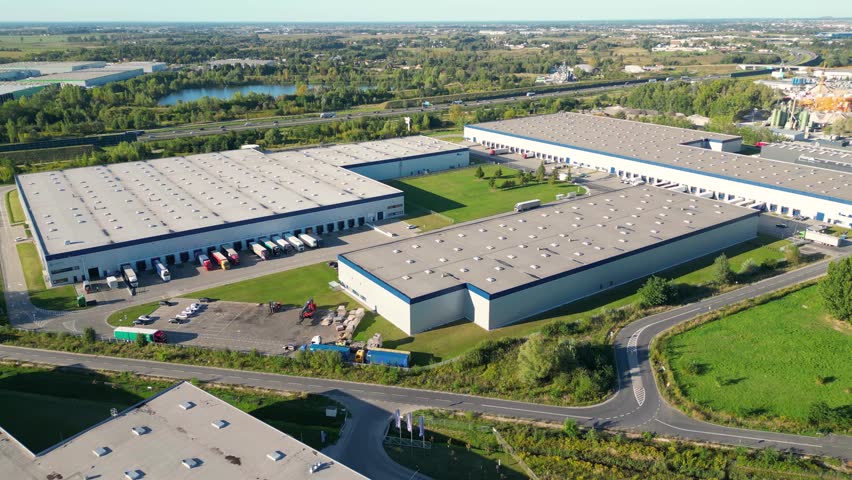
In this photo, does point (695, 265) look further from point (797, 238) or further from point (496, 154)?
point (496, 154)

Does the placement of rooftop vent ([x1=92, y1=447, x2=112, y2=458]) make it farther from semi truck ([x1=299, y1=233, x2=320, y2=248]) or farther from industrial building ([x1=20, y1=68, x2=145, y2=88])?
industrial building ([x1=20, y1=68, x2=145, y2=88])

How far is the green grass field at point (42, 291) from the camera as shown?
42.7m

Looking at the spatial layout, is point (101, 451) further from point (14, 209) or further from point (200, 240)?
point (14, 209)

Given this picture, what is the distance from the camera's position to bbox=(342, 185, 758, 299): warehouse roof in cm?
4147

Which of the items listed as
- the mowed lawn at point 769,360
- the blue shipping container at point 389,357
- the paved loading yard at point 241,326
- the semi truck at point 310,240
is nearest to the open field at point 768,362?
the mowed lawn at point 769,360

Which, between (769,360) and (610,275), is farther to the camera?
(610,275)

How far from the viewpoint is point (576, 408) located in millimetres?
31203

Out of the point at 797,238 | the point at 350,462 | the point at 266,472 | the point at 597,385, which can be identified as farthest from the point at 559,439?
the point at 797,238

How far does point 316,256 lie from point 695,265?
3273 centimetres

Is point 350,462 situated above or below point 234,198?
below

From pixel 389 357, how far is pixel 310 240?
2128cm

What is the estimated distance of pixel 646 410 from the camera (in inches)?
1221

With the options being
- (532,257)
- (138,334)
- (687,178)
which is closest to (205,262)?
(138,334)

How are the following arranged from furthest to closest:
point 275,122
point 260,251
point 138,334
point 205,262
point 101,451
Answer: point 275,122 < point 260,251 < point 205,262 < point 138,334 < point 101,451
